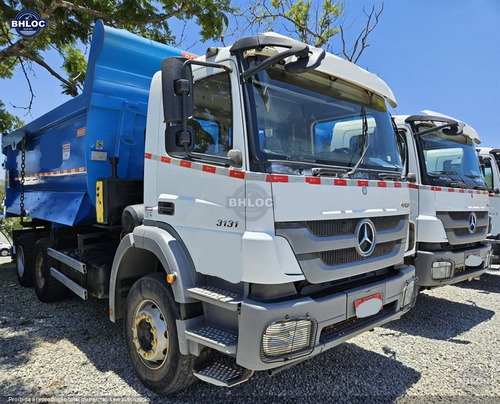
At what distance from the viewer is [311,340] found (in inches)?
92.1

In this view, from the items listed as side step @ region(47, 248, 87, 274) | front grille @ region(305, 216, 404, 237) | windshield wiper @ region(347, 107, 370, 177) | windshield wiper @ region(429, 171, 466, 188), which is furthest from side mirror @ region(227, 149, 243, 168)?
windshield wiper @ region(429, 171, 466, 188)

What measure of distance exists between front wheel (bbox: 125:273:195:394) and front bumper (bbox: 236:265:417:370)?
2.18ft

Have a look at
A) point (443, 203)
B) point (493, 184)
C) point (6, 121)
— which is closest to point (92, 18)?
point (6, 121)

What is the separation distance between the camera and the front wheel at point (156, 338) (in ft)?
8.92

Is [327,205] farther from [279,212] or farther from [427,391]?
[427,391]

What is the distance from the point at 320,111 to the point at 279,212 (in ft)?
3.36

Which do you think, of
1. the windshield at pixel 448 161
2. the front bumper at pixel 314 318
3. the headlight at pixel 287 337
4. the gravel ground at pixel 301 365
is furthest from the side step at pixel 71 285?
the windshield at pixel 448 161

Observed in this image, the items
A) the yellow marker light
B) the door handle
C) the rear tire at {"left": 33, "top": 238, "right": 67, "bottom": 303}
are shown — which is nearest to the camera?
the yellow marker light

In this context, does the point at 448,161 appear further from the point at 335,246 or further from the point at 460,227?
the point at 335,246

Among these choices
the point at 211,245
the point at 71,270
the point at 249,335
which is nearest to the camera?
the point at 249,335

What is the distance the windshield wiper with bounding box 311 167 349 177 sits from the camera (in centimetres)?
254

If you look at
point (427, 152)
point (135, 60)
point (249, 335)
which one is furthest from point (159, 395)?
point (427, 152)

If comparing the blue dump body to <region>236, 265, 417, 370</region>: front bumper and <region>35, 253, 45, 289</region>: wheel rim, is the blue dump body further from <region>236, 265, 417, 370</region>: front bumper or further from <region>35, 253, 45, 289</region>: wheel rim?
<region>236, 265, 417, 370</region>: front bumper

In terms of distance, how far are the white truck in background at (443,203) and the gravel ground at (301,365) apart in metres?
0.73
